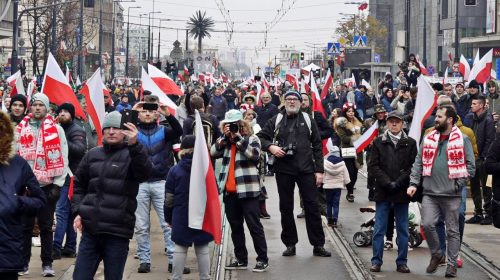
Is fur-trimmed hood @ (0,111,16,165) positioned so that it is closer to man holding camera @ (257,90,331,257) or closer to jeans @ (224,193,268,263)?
jeans @ (224,193,268,263)

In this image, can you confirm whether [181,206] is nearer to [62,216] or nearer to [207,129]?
[207,129]

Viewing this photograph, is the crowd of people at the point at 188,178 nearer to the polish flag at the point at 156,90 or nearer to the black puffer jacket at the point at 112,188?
the black puffer jacket at the point at 112,188

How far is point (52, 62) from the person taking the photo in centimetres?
1431

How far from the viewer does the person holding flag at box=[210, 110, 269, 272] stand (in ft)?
38.2

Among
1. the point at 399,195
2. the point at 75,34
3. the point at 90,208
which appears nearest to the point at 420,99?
the point at 399,195

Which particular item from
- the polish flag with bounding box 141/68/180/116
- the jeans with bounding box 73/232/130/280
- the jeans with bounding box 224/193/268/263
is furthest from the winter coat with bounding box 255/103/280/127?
the jeans with bounding box 73/232/130/280

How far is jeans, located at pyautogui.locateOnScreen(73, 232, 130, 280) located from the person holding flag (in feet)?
9.97

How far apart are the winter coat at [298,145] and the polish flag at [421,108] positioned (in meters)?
1.07

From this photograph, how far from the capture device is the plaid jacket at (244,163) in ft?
38.4

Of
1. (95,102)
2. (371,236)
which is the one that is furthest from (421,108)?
(95,102)

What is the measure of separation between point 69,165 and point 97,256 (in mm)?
3864

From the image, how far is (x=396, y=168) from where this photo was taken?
11.9 metres

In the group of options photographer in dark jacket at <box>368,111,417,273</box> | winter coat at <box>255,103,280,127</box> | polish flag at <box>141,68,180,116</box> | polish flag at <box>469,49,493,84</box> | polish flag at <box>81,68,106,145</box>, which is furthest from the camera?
polish flag at <box>469,49,493,84</box>

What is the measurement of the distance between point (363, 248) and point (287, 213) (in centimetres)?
142
